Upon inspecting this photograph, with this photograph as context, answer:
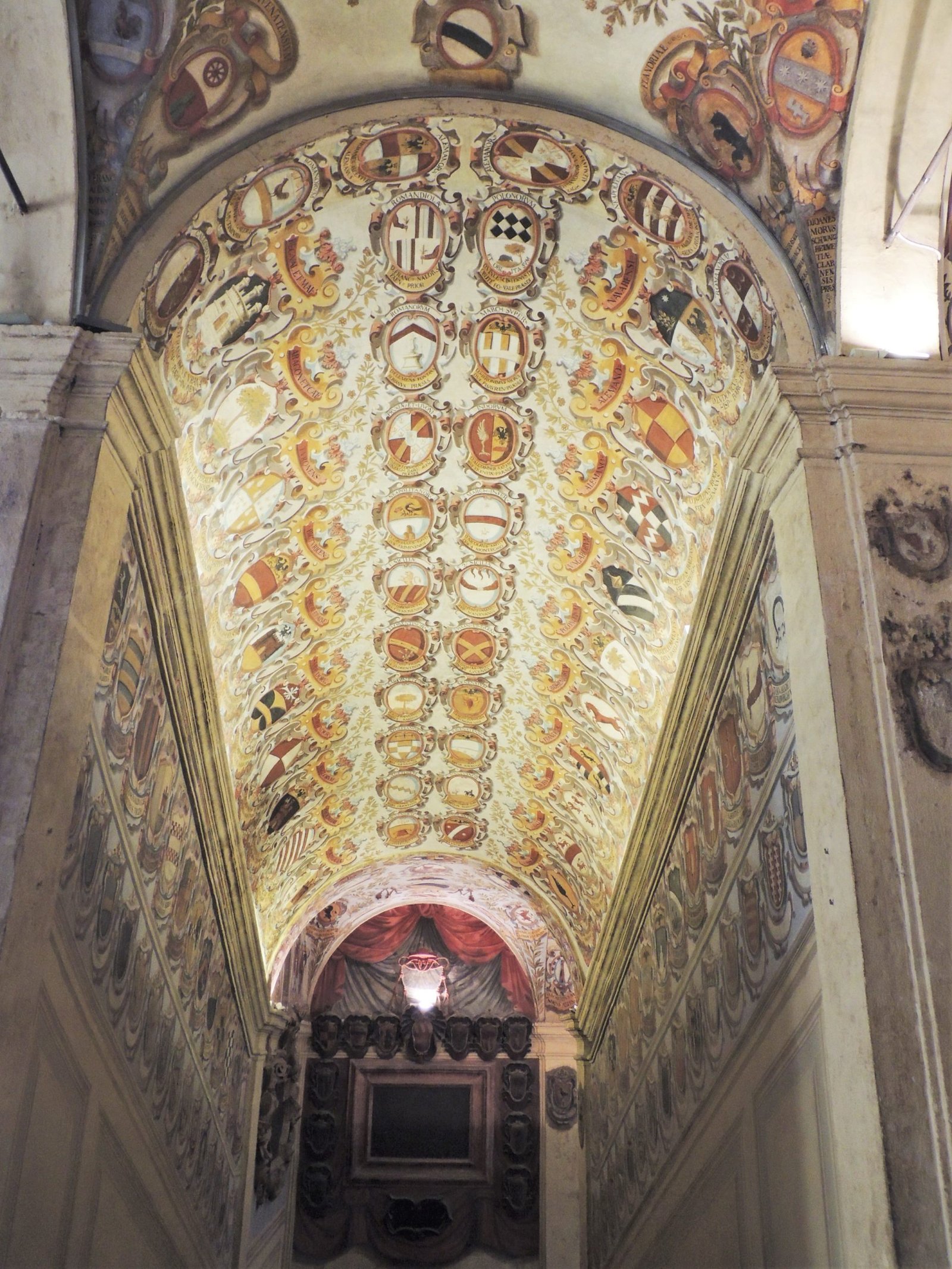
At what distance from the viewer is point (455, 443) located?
8.69 m

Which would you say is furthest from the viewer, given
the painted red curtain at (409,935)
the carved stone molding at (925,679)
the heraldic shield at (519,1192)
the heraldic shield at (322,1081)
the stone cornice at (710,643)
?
the painted red curtain at (409,935)

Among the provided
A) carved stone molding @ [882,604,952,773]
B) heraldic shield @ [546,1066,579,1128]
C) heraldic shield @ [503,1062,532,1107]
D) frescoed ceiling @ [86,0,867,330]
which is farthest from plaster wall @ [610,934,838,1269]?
heraldic shield @ [503,1062,532,1107]

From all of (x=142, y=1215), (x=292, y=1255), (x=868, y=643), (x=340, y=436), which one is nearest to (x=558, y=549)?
(x=340, y=436)

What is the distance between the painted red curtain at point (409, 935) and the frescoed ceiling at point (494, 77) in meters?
13.9

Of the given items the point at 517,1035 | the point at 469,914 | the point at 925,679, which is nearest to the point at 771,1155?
the point at 925,679

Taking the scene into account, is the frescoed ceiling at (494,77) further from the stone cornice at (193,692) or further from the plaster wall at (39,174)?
the stone cornice at (193,692)

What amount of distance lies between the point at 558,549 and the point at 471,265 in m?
2.56

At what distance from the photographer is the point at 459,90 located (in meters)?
6.27

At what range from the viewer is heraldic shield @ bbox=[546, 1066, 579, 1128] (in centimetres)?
1655

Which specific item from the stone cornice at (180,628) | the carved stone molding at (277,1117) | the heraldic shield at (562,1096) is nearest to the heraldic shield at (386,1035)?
the carved stone molding at (277,1117)

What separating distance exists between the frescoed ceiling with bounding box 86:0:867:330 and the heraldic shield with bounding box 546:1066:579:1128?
13284 millimetres

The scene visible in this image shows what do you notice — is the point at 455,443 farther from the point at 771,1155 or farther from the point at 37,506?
the point at 771,1155

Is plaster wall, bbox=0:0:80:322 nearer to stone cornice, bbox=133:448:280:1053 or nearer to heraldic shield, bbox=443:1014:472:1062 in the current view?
stone cornice, bbox=133:448:280:1053

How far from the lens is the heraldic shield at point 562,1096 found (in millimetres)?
16547
